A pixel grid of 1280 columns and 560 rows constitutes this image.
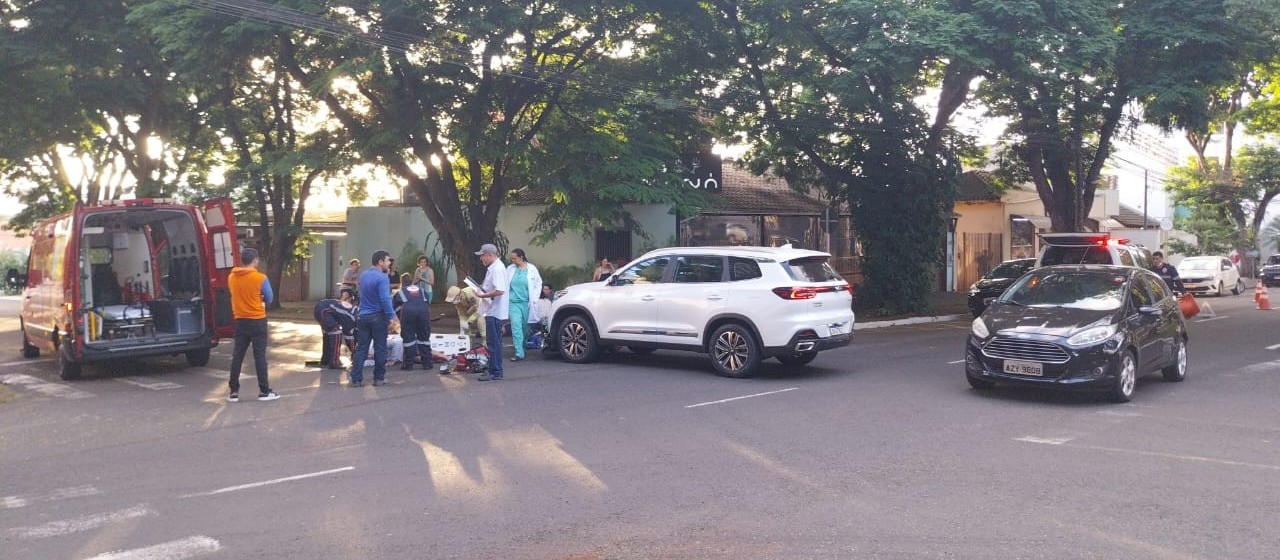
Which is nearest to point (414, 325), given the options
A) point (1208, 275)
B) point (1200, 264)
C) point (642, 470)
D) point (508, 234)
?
point (642, 470)

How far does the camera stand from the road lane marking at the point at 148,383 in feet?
42.9

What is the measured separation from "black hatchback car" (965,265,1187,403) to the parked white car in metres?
25.2

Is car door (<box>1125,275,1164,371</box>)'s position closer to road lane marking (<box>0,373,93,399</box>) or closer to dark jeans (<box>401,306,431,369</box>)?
dark jeans (<box>401,306,431,369</box>)

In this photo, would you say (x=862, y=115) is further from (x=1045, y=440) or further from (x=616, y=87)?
(x=1045, y=440)

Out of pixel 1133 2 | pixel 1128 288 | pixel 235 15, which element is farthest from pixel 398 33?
pixel 1133 2

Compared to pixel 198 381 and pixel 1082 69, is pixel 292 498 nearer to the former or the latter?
pixel 198 381

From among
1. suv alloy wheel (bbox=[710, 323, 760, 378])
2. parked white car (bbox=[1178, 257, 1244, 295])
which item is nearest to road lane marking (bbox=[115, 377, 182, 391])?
suv alloy wheel (bbox=[710, 323, 760, 378])

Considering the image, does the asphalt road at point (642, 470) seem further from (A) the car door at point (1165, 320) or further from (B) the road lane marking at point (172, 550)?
(A) the car door at point (1165, 320)

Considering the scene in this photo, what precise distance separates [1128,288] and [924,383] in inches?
99.6

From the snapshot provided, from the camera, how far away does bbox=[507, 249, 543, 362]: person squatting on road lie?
14.4 metres

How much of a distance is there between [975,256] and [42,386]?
3222cm

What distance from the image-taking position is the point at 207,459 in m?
8.53

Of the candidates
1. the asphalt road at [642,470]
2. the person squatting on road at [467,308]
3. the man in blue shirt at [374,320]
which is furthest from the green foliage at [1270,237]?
the man in blue shirt at [374,320]

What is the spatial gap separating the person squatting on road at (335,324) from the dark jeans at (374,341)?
1702mm
